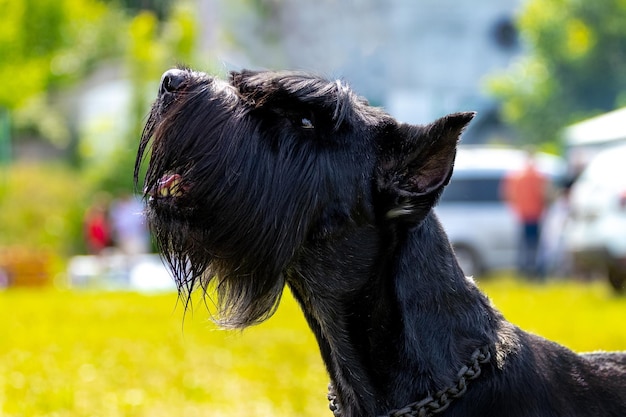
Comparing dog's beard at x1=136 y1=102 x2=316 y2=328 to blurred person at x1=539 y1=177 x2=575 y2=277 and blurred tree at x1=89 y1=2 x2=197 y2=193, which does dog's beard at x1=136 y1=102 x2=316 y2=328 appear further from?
blurred tree at x1=89 y1=2 x2=197 y2=193

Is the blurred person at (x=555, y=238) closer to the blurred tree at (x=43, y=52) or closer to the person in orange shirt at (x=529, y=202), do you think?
the person in orange shirt at (x=529, y=202)

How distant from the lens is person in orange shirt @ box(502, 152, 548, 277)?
57.4 ft

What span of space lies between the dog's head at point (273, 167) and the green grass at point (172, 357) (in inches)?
18.1

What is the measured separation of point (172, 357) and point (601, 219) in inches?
315

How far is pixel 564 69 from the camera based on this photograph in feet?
126

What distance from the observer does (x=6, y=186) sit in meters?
34.0

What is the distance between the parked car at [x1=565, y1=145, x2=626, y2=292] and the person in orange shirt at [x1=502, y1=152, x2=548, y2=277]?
2.26 m

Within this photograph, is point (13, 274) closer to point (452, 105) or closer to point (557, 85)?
point (452, 105)

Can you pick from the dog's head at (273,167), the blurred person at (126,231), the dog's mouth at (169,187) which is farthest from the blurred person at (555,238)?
the dog's mouth at (169,187)

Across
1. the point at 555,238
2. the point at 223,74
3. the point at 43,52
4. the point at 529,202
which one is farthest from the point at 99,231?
the point at 223,74

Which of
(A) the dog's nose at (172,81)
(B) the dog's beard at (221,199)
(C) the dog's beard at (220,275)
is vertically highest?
(A) the dog's nose at (172,81)

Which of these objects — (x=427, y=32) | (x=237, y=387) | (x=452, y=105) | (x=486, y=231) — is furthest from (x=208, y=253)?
(x=427, y=32)

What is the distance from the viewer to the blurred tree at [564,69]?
3722 centimetres

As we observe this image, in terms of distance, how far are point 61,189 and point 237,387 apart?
30108mm
